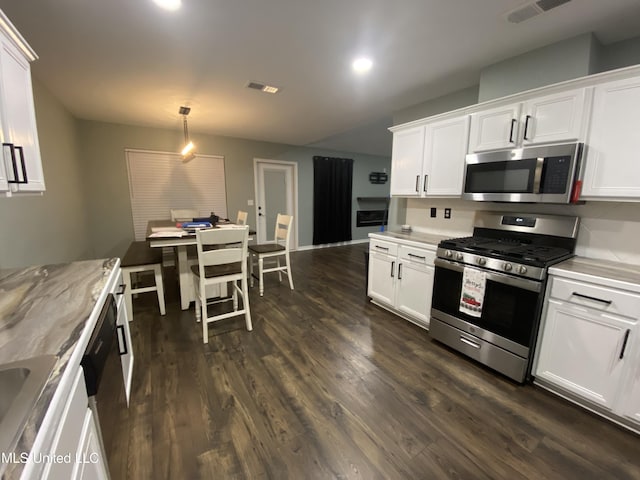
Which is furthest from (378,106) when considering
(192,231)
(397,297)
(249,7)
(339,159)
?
(339,159)

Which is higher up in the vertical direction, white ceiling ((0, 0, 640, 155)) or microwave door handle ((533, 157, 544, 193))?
white ceiling ((0, 0, 640, 155))

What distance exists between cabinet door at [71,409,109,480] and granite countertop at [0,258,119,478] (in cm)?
25

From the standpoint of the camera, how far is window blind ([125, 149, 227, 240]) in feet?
15.1

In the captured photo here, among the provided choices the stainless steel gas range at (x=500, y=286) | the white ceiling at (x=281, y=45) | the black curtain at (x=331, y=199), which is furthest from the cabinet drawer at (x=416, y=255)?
the black curtain at (x=331, y=199)

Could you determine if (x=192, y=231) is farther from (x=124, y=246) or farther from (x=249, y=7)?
(x=124, y=246)

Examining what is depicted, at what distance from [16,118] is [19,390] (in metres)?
1.33

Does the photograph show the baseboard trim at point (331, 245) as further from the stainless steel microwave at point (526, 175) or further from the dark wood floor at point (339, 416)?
the stainless steel microwave at point (526, 175)

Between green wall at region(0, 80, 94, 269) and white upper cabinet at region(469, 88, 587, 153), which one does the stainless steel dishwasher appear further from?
white upper cabinet at region(469, 88, 587, 153)

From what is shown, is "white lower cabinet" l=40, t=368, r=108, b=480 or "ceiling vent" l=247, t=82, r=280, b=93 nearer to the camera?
"white lower cabinet" l=40, t=368, r=108, b=480

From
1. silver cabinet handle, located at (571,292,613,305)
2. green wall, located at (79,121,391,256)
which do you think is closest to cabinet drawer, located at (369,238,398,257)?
silver cabinet handle, located at (571,292,613,305)

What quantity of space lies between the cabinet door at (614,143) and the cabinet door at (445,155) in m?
0.87

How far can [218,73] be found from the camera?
8.54ft

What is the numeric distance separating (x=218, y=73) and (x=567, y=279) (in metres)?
3.32

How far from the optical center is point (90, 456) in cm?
87
